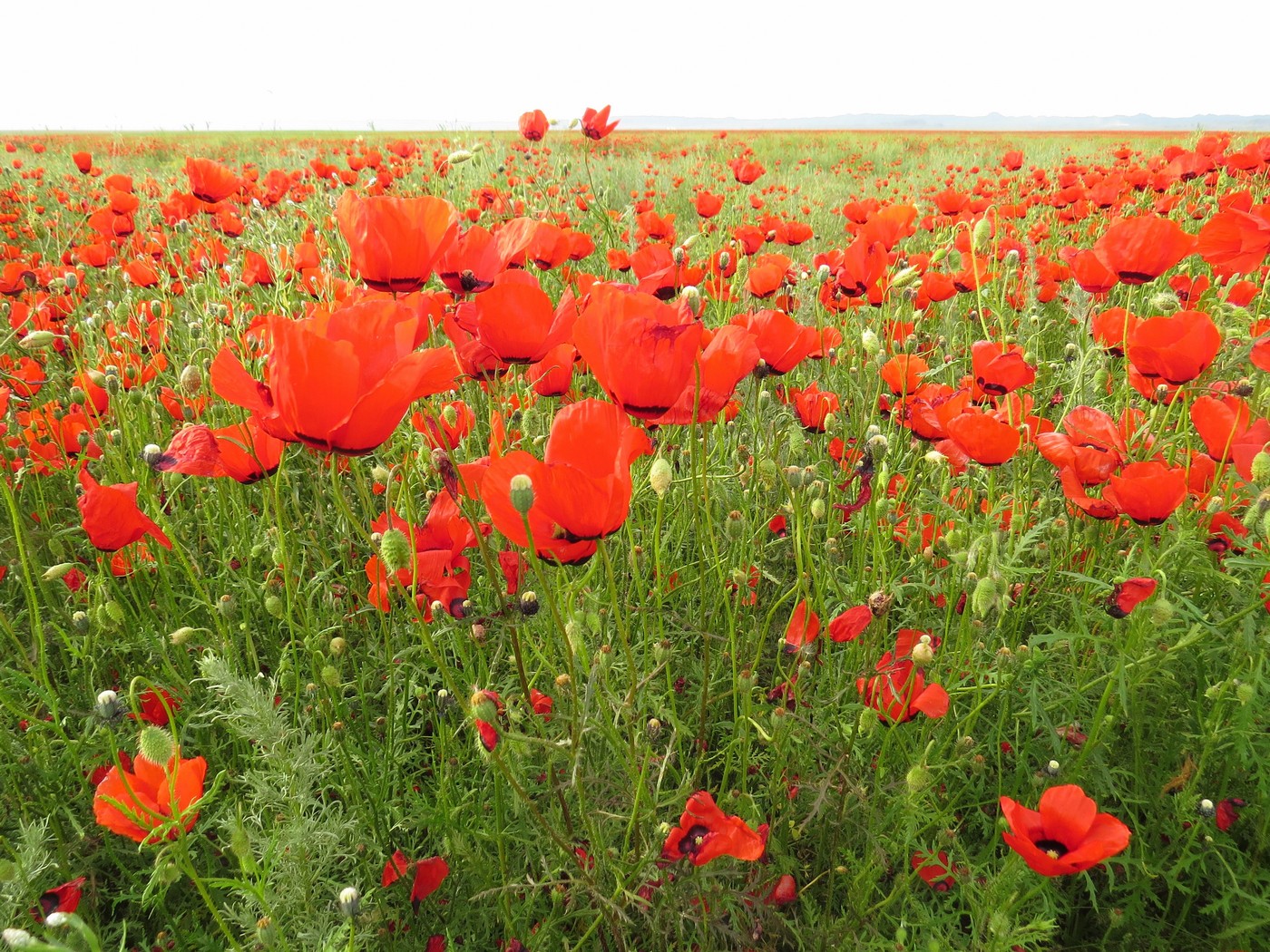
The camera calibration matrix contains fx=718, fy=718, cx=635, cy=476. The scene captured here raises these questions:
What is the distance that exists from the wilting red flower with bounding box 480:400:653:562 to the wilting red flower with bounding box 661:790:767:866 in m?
0.49

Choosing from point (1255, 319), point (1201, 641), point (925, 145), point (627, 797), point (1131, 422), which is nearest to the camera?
point (627, 797)

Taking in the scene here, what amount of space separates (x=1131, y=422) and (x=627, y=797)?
4.87ft

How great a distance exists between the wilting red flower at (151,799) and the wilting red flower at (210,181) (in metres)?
2.17

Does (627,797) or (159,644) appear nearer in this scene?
(627,797)

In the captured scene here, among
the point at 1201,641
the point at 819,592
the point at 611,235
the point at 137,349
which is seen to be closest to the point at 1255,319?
the point at 1201,641

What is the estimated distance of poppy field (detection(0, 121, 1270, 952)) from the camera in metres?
1.04

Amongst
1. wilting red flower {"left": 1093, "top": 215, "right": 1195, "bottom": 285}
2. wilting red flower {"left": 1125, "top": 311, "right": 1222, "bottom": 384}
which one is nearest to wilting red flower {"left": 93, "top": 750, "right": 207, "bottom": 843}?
wilting red flower {"left": 1125, "top": 311, "right": 1222, "bottom": 384}

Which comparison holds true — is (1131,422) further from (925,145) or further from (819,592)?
(925,145)

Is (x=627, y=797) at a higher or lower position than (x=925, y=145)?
lower

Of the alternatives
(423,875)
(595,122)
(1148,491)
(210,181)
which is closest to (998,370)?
(1148,491)

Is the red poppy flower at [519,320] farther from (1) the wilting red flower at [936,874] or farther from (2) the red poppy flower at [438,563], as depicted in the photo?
(1) the wilting red flower at [936,874]

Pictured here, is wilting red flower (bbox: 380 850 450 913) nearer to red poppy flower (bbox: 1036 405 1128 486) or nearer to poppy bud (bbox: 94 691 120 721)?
poppy bud (bbox: 94 691 120 721)

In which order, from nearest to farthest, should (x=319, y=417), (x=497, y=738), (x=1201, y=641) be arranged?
(x=319, y=417)
(x=497, y=738)
(x=1201, y=641)

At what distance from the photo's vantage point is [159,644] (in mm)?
1419
